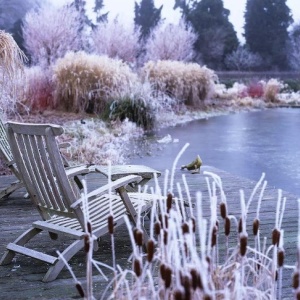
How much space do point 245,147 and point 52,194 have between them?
6.20m

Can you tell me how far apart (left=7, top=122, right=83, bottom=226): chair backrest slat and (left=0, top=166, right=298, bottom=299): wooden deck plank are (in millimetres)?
298

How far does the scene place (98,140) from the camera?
8078mm

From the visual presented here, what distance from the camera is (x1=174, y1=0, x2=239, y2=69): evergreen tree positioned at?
31.1 metres

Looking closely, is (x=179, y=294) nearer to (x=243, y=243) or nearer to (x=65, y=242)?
(x=243, y=243)

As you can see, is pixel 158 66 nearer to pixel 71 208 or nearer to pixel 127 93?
pixel 127 93

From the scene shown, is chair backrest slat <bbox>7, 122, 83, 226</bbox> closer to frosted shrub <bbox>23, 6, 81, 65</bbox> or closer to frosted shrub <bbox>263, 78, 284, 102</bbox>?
frosted shrub <bbox>23, 6, 81, 65</bbox>

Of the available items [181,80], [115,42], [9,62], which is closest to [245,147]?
[9,62]

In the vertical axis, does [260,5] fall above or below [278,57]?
above

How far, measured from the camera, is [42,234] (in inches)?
136

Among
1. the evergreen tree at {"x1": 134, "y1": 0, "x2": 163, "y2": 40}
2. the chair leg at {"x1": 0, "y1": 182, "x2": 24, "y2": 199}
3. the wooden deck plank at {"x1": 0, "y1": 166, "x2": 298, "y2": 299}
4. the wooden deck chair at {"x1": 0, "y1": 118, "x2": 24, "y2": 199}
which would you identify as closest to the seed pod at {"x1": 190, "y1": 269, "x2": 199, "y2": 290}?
the wooden deck plank at {"x1": 0, "y1": 166, "x2": 298, "y2": 299}

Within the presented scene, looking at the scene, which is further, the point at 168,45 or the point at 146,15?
the point at 146,15

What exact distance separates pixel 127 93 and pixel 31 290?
795cm

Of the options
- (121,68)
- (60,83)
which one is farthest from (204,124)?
(60,83)

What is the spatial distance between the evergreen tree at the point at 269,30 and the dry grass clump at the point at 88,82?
23091mm
